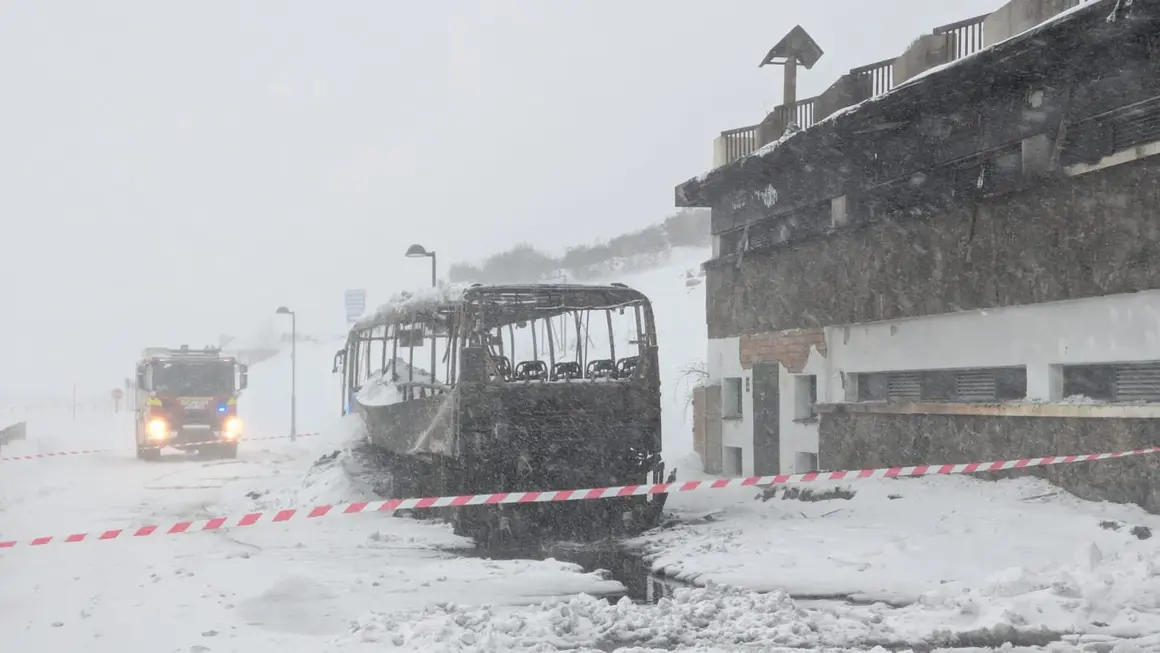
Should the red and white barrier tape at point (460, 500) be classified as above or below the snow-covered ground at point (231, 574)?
above

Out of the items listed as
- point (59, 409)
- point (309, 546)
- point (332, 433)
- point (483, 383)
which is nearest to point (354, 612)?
point (309, 546)

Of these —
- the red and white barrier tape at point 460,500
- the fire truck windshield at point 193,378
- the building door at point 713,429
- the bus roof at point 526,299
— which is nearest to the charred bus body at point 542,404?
the bus roof at point 526,299

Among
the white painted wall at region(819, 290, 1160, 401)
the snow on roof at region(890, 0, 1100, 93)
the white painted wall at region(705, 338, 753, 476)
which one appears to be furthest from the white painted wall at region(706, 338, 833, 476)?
the snow on roof at region(890, 0, 1100, 93)

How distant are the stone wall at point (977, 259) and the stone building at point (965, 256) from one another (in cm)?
3

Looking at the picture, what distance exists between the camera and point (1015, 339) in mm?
13211

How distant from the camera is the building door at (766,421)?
18766 mm

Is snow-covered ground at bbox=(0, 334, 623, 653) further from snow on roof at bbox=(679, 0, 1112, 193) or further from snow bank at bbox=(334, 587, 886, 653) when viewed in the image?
snow on roof at bbox=(679, 0, 1112, 193)

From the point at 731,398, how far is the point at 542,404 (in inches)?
327

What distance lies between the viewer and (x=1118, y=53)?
1145cm

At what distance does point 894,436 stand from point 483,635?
9419 millimetres

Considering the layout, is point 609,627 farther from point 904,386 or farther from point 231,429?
point 231,429

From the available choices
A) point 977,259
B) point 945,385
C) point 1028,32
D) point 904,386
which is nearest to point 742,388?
point 904,386

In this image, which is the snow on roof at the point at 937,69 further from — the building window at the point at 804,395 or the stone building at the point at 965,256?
the building window at the point at 804,395

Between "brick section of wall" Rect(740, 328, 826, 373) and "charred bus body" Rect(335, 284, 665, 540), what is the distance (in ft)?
15.7
